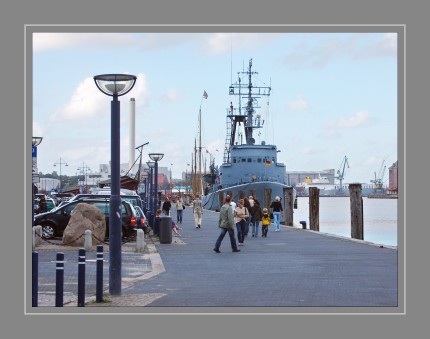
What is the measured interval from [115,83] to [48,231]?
50.5 ft

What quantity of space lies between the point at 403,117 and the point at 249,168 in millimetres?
69903

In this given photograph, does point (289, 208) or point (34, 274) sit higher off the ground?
point (289, 208)

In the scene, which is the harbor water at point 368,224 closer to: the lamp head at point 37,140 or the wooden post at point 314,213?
the wooden post at point 314,213

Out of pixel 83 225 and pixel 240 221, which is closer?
pixel 83 225

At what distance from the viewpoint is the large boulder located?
87.2ft

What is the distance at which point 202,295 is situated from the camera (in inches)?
596

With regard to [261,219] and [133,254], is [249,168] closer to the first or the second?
[261,219]

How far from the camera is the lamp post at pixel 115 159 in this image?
15109 millimetres

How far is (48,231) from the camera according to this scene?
29.7m

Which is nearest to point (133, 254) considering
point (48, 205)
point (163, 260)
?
point (163, 260)

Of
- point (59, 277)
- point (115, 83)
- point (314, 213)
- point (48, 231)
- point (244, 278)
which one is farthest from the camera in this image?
point (314, 213)

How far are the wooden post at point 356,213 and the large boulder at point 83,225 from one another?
41.8ft

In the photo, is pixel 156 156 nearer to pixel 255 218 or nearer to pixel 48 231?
pixel 255 218

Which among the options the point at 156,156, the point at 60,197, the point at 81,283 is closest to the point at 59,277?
the point at 81,283
